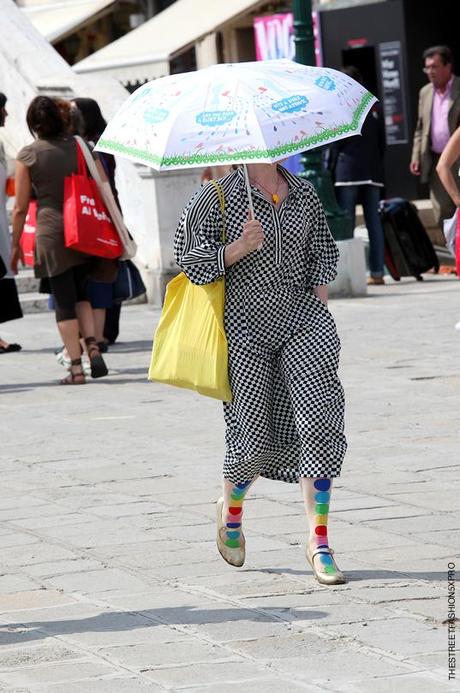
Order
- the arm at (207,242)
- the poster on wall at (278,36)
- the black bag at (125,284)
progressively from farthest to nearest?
the poster on wall at (278,36) < the black bag at (125,284) < the arm at (207,242)

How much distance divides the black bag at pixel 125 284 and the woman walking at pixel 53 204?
89 cm

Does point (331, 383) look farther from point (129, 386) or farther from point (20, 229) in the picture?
point (20, 229)

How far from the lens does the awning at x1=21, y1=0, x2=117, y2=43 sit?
26.8 metres

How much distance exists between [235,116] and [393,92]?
1427cm

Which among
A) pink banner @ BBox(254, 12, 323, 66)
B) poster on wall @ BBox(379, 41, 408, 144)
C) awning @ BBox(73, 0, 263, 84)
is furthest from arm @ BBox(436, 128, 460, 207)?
awning @ BBox(73, 0, 263, 84)

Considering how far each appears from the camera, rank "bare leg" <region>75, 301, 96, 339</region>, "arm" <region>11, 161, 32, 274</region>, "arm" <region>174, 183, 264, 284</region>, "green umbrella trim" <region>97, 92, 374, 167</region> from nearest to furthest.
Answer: "green umbrella trim" <region>97, 92, 374, 167</region>, "arm" <region>174, 183, 264, 284</region>, "arm" <region>11, 161, 32, 274</region>, "bare leg" <region>75, 301, 96, 339</region>

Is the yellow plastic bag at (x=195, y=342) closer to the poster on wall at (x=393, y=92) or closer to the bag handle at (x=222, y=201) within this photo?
A: the bag handle at (x=222, y=201)

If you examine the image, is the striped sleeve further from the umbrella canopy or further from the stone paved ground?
the stone paved ground

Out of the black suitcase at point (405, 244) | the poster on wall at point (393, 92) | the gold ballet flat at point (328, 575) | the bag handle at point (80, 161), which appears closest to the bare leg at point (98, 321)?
the bag handle at point (80, 161)

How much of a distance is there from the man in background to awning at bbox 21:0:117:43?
39.8 ft

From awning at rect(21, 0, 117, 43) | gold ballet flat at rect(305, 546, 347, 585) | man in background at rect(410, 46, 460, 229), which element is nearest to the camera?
gold ballet flat at rect(305, 546, 347, 585)

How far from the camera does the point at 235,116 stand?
5.57m

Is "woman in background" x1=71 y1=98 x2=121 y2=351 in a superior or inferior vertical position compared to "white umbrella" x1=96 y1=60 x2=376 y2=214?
inferior

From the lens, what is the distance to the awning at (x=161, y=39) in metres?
23.1
